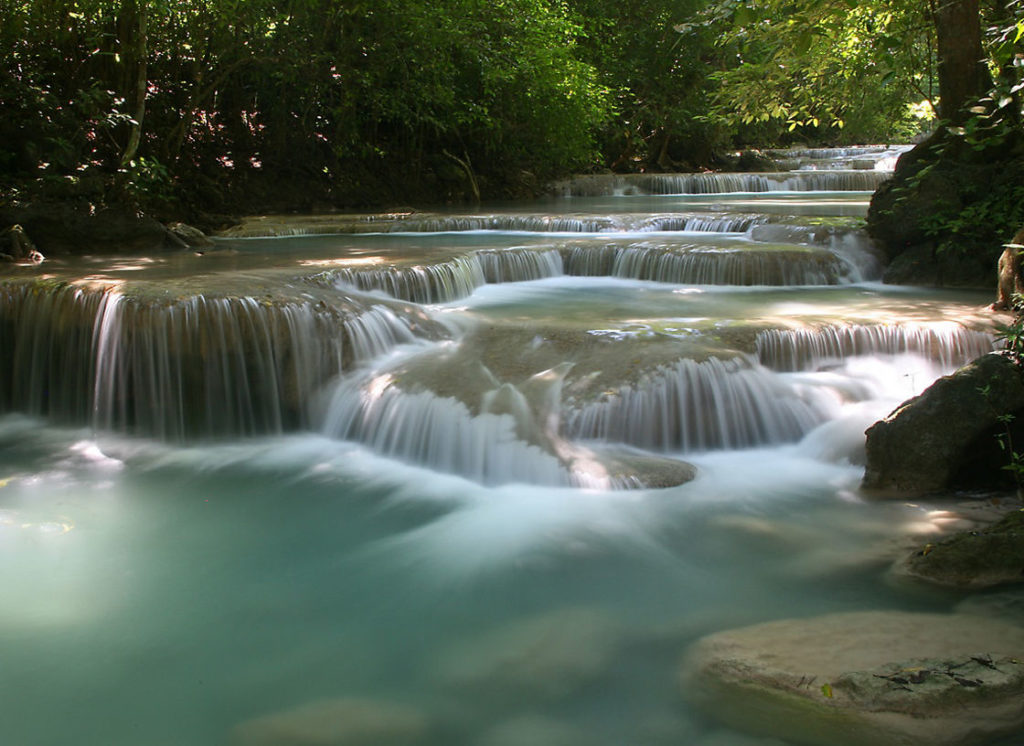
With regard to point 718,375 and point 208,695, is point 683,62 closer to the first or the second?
point 718,375

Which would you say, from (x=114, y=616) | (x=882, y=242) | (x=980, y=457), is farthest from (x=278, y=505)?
(x=882, y=242)

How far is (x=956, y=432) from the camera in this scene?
17.0 ft

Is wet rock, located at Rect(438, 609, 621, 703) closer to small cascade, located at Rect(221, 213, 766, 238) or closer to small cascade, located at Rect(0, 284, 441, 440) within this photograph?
small cascade, located at Rect(0, 284, 441, 440)

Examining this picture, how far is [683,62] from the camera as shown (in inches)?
1002

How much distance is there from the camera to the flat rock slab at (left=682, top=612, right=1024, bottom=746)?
10.1 ft

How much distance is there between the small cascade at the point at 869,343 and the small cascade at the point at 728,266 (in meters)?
2.77

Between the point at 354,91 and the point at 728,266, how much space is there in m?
8.70

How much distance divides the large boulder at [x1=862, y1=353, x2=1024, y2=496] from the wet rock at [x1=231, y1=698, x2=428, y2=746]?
342cm

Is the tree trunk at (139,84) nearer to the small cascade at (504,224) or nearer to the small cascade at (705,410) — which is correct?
the small cascade at (504,224)

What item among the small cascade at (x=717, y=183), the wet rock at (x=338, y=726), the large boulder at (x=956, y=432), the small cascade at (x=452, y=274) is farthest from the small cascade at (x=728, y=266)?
the small cascade at (x=717, y=183)

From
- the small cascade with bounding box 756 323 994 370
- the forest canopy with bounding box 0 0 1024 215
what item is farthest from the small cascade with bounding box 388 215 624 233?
the small cascade with bounding box 756 323 994 370

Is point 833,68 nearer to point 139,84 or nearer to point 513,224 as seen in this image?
point 513,224

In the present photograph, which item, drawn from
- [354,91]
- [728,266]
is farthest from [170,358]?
[354,91]

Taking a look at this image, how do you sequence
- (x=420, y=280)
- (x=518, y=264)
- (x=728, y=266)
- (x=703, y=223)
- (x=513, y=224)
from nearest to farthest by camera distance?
(x=420, y=280)
(x=728, y=266)
(x=518, y=264)
(x=703, y=223)
(x=513, y=224)
